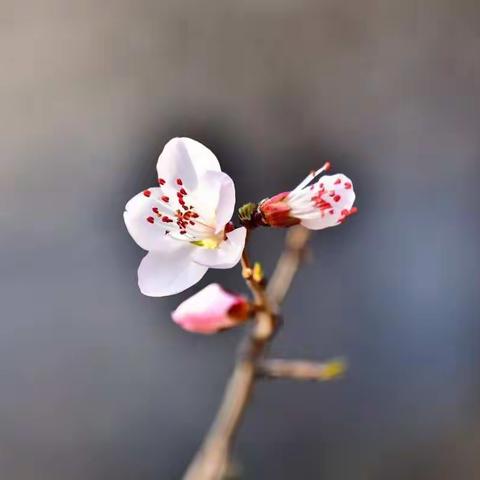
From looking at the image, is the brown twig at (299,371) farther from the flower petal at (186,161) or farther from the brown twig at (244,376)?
the flower petal at (186,161)

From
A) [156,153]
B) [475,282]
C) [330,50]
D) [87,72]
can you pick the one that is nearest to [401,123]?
[330,50]

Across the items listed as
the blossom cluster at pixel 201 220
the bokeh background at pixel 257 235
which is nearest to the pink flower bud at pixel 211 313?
the blossom cluster at pixel 201 220

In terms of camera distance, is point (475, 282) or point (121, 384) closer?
point (121, 384)

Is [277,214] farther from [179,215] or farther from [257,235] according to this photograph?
[257,235]

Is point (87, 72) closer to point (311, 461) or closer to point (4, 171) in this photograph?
point (4, 171)

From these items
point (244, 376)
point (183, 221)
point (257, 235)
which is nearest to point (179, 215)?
point (183, 221)

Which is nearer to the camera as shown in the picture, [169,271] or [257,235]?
[169,271]

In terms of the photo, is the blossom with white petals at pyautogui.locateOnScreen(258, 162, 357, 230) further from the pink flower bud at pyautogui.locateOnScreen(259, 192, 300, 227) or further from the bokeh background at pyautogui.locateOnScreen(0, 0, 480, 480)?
the bokeh background at pyautogui.locateOnScreen(0, 0, 480, 480)
